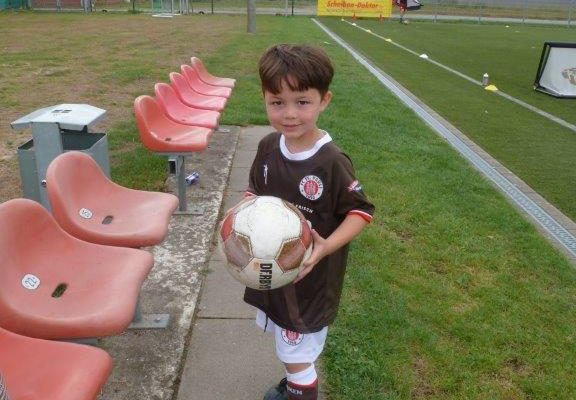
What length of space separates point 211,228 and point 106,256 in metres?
1.97

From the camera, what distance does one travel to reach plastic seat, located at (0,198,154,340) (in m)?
2.05

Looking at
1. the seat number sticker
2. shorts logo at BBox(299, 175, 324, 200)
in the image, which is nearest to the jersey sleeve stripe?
shorts logo at BBox(299, 175, 324, 200)

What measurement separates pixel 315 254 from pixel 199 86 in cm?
576

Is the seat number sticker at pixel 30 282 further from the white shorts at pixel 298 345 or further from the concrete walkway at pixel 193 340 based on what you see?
the white shorts at pixel 298 345

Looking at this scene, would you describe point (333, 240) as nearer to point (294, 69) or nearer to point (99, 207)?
point (294, 69)

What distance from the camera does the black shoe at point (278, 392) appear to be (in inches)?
105

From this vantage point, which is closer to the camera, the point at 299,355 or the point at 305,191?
the point at 305,191

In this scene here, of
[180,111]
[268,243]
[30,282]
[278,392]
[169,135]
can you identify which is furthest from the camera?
[180,111]

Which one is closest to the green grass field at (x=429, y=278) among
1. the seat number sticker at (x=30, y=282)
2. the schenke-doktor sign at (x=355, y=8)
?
the seat number sticker at (x=30, y=282)

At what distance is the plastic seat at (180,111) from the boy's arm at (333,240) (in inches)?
133

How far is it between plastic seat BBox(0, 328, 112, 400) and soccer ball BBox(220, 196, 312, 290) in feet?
1.83

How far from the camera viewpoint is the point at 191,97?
259 inches

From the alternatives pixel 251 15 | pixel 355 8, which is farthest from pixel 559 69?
pixel 355 8

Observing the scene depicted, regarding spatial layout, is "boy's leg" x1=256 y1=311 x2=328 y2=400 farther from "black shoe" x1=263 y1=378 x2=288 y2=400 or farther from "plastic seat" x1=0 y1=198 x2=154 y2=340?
"plastic seat" x1=0 y1=198 x2=154 y2=340
